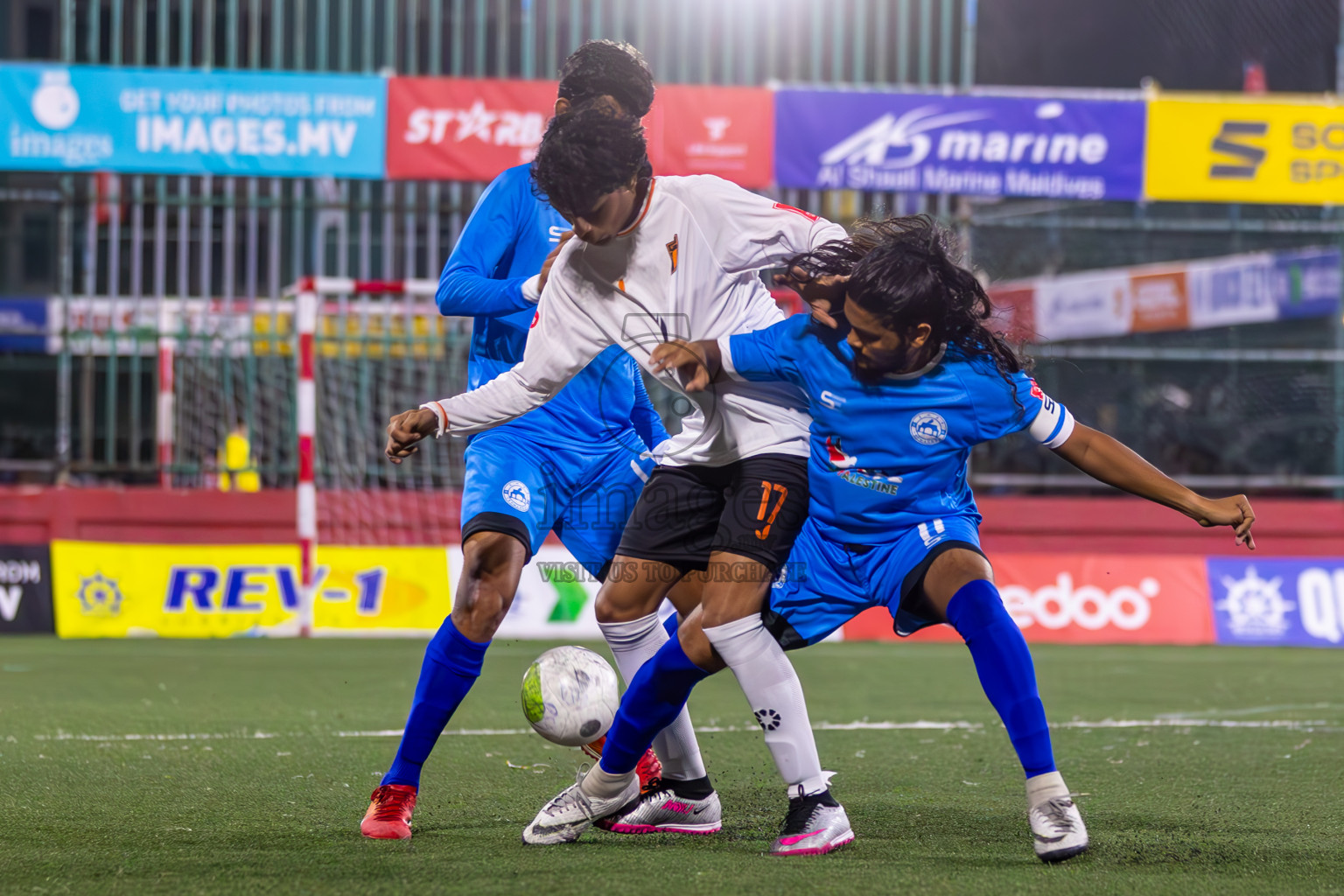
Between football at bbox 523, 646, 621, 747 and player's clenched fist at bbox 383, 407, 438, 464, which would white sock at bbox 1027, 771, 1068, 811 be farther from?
player's clenched fist at bbox 383, 407, 438, 464

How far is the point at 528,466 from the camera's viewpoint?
4.14 meters

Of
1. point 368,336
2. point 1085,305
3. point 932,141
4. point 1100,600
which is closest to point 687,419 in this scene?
point 1100,600

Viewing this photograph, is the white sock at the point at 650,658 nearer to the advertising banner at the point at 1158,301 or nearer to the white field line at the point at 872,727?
the white field line at the point at 872,727

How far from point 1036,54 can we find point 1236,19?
14.2 feet

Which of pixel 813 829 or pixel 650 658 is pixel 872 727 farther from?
pixel 813 829

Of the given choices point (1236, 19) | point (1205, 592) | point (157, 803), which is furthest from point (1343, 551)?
point (157, 803)

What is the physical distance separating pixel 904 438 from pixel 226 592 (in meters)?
8.02

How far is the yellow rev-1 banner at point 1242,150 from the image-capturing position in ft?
38.9

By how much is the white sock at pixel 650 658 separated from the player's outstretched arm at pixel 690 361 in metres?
0.87

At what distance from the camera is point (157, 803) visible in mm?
4113

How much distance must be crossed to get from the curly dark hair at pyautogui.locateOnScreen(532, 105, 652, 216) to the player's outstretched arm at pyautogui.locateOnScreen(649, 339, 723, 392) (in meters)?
0.42

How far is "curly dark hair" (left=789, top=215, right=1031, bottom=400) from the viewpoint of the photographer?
3414 millimetres

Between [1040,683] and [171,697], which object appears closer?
[171,697]

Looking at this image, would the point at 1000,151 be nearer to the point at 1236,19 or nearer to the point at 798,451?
the point at 1236,19
